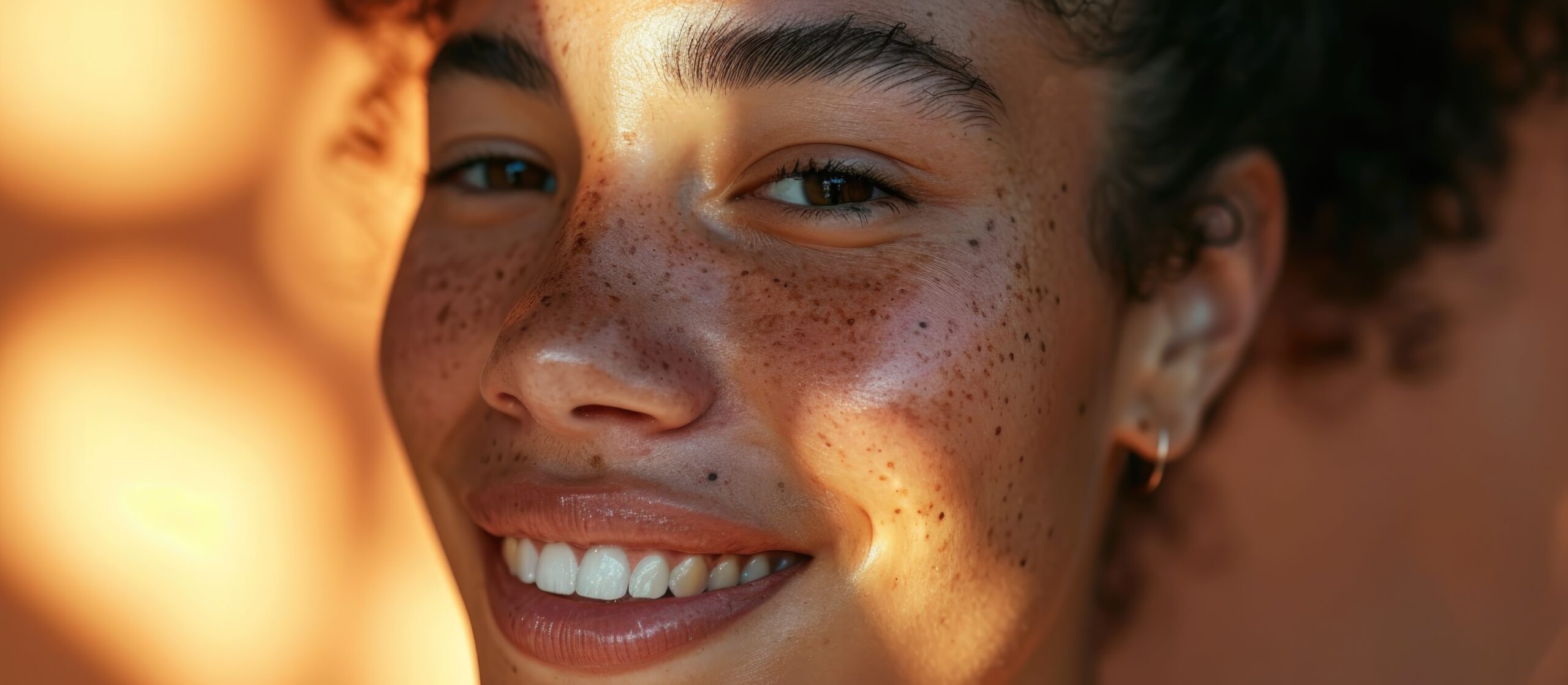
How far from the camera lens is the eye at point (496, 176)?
1.30 meters

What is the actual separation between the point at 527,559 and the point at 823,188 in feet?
1.38

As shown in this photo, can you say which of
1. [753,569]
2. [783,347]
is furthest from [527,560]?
[783,347]

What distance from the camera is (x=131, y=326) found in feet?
6.17

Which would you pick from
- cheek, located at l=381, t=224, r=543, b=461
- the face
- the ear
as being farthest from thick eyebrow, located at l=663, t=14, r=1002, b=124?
the ear

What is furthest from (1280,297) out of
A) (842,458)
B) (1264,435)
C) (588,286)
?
(588,286)

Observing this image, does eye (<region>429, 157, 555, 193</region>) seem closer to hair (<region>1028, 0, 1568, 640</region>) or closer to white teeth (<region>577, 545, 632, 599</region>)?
white teeth (<region>577, 545, 632, 599</region>)

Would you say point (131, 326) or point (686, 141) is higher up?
point (131, 326)

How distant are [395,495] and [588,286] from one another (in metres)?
1.11

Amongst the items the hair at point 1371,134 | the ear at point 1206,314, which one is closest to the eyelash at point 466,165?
the ear at point 1206,314

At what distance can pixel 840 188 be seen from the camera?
3.81ft

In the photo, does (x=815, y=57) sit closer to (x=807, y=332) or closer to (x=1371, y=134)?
(x=807, y=332)

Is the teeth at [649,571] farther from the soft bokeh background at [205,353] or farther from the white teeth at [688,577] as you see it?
the soft bokeh background at [205,353]

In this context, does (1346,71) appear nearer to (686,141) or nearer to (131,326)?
(686,141)

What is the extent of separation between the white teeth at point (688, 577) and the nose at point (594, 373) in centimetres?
13
